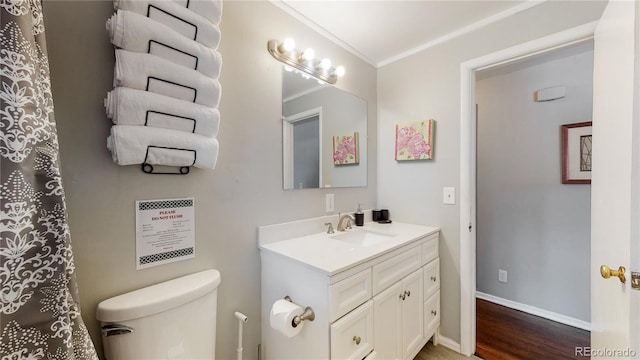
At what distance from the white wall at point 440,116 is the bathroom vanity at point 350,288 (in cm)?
14

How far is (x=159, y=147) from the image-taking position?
939mm

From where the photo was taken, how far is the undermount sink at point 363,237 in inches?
67.0

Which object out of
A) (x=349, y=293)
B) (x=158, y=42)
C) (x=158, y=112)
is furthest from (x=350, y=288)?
(x=158, y=42)

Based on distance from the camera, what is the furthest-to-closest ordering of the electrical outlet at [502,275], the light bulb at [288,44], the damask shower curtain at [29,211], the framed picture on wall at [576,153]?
1. the electrical outlet at [502,275]
2. the framed picture on wall at [576,153]
3. the light bulb at [288,44]
4. the damask shower curtain at [29,211]

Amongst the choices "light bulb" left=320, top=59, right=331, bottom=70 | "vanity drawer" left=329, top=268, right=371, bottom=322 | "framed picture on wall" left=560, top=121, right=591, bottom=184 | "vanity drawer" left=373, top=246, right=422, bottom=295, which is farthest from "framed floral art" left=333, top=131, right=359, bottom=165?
"framed picture on wall" left=560, top=121, right=591, bottom=184

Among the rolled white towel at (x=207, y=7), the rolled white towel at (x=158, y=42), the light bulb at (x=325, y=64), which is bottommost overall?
the rolled white towel at (x=158, y=42)

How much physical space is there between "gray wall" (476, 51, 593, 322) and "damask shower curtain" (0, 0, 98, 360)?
9.73 ft

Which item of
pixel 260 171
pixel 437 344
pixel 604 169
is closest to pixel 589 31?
pixel 604 169

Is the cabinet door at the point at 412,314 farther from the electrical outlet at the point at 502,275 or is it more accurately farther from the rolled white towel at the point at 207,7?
the rolled white towel at the point at 207,7

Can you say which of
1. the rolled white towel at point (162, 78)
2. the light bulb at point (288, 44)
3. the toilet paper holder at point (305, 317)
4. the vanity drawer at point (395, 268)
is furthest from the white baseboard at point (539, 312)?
the rolled white towel at point (162, 78)

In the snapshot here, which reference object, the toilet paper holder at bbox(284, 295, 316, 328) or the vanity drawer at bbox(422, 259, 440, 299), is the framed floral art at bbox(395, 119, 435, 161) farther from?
the toilet paper holder at bbox(284, 295, 316, 328)

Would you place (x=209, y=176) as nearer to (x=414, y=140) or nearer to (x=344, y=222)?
(x=344, y=222)

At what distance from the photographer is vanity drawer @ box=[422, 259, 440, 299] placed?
1.66 metres

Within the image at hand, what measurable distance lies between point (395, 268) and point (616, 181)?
0.96 metres
